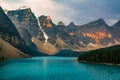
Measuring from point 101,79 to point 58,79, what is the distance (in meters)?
21.6

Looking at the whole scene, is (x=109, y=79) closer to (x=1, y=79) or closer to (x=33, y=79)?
(x=33, y=79)

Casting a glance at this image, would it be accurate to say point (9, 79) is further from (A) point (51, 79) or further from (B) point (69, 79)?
(B) point (69, 79)

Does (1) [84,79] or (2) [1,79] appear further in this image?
(1) [84,79]

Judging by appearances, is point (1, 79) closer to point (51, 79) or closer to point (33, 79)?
point (33, 79)

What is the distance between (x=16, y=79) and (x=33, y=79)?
25.8 feet

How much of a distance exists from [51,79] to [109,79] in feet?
93.4

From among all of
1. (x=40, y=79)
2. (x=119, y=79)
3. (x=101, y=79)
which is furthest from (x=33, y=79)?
(x=119, y=79)

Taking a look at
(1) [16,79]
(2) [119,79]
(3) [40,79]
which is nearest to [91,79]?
(2) [119,79]

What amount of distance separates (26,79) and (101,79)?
36378 mm

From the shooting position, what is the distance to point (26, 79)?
117750mm

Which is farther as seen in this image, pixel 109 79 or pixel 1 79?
pixel 109 79

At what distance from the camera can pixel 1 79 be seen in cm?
11550

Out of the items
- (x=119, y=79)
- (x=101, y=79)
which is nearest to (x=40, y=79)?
(x=101, y=79)

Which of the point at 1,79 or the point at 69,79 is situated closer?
the point at 1,79
